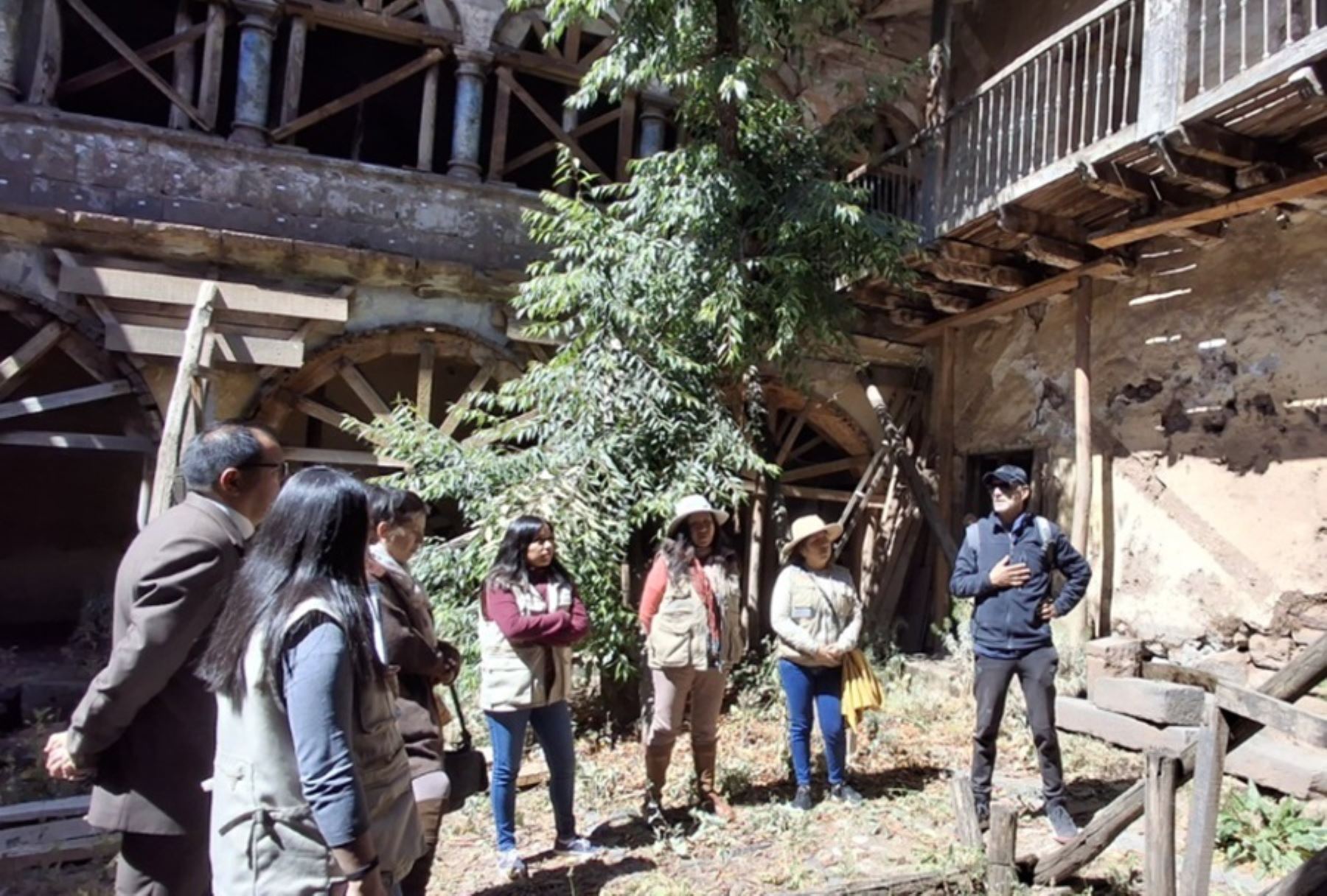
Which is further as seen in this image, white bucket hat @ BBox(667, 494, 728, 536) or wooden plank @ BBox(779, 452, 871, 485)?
wooden plank @ BBox(779, 452, 871, 485)

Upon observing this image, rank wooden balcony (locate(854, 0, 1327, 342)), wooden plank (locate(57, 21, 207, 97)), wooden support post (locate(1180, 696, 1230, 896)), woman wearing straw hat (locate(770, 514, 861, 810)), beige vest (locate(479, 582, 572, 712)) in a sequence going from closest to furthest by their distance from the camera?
wooden support post (locate(1180, 696, 1230, 896)) → beige vest (locate(479, 582, 572, 712)) → woman wearing straw hat (locate(770, 514, 861, 810)) → wooden balcony (locate(854, 0, 1327, 342)) → wooden plank (locate(57, 21, 207, 97))

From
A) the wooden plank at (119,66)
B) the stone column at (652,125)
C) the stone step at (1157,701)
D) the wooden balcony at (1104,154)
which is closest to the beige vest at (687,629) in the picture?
the stone step at (1157,701)

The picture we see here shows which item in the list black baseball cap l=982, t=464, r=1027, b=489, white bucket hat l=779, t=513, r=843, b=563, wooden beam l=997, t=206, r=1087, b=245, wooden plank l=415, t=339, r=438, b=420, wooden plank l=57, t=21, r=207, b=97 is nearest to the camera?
black baseball cap l=982, t=464, r=1027, b=489

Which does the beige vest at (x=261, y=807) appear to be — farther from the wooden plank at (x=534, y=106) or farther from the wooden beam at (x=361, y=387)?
the wooden plank at (x=534, y=106)

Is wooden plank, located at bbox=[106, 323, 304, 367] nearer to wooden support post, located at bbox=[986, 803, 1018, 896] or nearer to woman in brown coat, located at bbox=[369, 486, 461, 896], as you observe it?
woman in brown coat, located at bbox=[369, 486, 461, 896]

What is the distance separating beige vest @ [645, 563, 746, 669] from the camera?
4.36m

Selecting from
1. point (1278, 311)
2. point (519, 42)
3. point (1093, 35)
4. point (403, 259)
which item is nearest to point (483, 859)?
point (403, 259)

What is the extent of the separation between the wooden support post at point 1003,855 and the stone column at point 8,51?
28.4 ft

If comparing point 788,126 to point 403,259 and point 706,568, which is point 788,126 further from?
point 706,568

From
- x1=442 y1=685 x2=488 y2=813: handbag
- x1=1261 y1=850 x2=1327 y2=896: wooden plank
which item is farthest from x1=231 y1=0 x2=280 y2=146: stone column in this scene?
x1=1261 y1=850 x2=1327 y2=896: wooden plank

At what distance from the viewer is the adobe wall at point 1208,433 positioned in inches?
223

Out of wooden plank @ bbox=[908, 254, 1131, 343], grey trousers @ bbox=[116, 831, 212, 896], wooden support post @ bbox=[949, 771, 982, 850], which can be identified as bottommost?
wooden support post @ bbox=[949, 771, 982, 850]

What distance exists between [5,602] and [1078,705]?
1048 centimetres

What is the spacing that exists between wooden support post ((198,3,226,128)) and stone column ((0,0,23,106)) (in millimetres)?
1343
